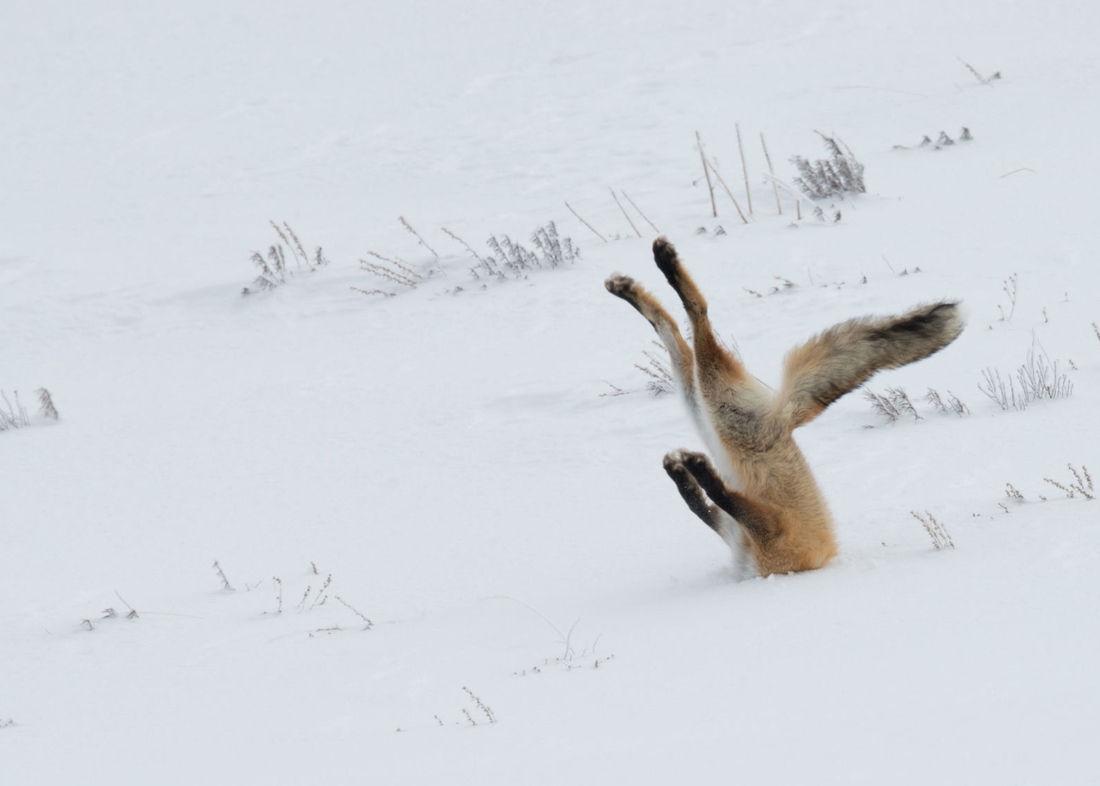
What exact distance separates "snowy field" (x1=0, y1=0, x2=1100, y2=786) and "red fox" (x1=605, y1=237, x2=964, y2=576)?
0.21 meters

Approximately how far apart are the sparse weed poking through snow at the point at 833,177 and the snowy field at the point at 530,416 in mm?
126

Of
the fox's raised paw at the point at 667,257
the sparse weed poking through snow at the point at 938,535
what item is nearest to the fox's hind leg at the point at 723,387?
Result: the fox's raised paw at the point at 667,257

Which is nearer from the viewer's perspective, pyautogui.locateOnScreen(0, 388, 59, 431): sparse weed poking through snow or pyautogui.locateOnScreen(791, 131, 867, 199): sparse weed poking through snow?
pyautogui.locateOnScreen(0, 388, 59, 431): sparse weed poking through snow

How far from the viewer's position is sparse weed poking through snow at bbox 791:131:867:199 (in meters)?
8.87

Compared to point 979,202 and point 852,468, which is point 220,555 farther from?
point 979,202

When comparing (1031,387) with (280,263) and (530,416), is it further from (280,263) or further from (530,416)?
(280,263)

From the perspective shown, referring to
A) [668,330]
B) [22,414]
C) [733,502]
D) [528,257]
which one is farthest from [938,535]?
[22,414]

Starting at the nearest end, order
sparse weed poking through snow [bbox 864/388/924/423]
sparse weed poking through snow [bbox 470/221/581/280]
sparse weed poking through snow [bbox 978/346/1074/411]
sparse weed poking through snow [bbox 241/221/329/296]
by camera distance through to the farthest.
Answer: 1. sparse weed poking through snow [bbox 978/346/1074/411]
2. sparse weed poking through snow [bbox 864/388/924/423]
3. sparse weed poking through snow [bbox 470/221/581/280]
4. sparse weed poking through snow [bbox 241/221/329/296]

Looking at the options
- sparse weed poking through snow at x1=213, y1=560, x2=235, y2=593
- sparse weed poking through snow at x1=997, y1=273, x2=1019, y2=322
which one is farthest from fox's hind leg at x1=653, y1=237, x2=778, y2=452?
sparse weed poking through snow at x1=997, y1=273, x2=1019, y2=322

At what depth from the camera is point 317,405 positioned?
7250 mm

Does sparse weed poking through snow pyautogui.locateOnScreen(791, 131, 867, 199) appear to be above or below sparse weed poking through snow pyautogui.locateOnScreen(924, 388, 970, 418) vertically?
above

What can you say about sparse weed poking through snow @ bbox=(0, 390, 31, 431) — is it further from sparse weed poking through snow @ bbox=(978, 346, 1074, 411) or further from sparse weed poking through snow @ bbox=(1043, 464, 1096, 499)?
sparse weed poking through snow @ bbox=(1043, 464, 1096, 499)

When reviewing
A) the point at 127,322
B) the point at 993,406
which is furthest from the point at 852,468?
the point at 127,322

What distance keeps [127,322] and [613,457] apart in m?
5.82
